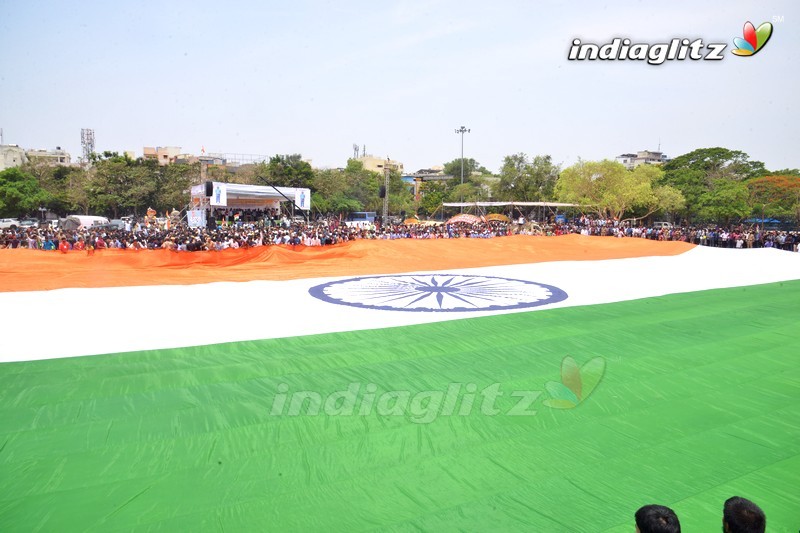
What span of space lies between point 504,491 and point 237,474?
7.31 ft

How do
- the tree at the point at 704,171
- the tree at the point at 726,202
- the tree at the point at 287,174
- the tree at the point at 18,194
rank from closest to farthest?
1. the tree at the point at 18,194
2. the tree at the point at 726,202
3. the tree at the point at 704,171
4. the tree at the point at 287,174

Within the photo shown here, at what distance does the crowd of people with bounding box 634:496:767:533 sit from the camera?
2.27m

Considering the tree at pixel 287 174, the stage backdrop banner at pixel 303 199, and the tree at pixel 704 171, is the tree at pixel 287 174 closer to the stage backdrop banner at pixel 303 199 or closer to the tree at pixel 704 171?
the stage backdrop banner at pixel 303 199

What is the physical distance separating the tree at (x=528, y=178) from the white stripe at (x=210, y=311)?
42.8 meters

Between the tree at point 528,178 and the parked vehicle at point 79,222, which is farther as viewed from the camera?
the tree at point 528,178

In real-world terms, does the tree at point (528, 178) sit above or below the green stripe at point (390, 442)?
above

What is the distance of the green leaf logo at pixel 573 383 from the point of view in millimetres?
6269

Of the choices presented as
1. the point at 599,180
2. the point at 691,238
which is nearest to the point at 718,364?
the point at 691,238

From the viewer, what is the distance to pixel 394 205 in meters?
69.0

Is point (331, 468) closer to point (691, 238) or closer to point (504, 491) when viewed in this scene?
point (504, 491)

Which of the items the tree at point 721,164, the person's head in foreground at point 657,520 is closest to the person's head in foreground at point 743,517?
the person's head in foreground at point 657,520

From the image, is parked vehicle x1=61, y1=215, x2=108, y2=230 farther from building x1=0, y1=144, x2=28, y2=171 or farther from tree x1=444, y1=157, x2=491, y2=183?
tree x1=444, y1=157, x2=491, y2=183

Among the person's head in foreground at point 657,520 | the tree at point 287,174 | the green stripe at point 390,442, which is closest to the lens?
the person's head in foreground at point 657,520

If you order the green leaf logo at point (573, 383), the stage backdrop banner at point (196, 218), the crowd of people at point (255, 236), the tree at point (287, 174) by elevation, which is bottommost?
the green leaf logo at point (573, 383)
